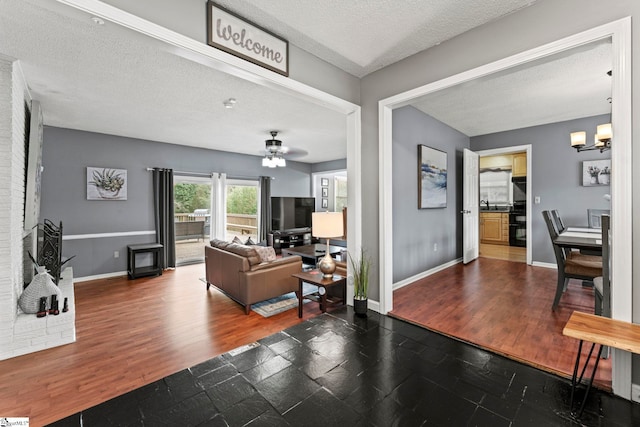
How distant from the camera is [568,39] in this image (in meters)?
1.87

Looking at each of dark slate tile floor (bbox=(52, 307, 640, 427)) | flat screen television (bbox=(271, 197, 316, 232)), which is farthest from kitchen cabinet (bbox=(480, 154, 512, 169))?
dark slate tile floor (bbox=(52, 307, 640, 427))

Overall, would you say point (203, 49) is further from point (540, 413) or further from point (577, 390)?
point (577, 390)

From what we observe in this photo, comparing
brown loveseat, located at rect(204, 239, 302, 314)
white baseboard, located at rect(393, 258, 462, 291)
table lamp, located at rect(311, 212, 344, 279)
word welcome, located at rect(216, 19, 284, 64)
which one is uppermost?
word welcome, located at rect(216, 19, 284, 64)

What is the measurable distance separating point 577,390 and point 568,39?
7.53 ft

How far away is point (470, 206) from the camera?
536 cm

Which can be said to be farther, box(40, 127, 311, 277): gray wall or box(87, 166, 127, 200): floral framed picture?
box(87, 166, 127, 200): floral framed picture

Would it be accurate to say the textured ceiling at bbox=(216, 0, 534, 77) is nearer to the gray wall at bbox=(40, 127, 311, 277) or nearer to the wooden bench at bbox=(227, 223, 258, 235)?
the gray wall at bbox=(40, 127, 311, 277)

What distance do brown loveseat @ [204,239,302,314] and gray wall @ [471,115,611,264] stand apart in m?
4.46

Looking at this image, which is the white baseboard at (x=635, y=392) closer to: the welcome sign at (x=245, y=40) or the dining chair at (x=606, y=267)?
the dining chair at (x=606, y=267)

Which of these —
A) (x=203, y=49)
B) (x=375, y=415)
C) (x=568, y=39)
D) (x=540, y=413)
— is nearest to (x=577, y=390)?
(x=540, y=413)

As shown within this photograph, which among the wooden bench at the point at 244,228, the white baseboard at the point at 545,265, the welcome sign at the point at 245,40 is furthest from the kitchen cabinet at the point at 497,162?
the welcome sign at the point at 245,40

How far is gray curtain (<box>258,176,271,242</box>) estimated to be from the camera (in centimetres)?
732

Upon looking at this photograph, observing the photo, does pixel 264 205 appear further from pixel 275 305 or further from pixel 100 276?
pixel 275 305

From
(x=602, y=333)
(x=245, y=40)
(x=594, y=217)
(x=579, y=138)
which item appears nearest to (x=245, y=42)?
(x=245, y=40)
